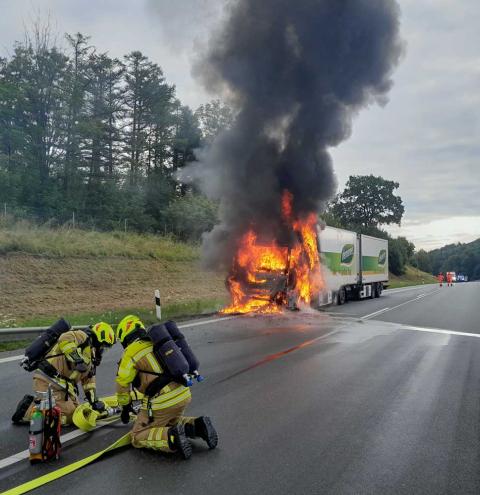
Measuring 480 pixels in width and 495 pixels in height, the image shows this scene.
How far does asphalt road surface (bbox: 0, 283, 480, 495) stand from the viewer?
378 centimetres

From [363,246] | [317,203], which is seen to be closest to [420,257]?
[363,246]

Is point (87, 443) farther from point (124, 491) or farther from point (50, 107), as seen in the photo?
point (50, 107)

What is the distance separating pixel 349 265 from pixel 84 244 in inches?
476

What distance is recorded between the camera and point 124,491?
3602mm

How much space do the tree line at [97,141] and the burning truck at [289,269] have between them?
772cm

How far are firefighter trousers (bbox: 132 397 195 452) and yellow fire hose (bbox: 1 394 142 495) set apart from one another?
0.17 metres

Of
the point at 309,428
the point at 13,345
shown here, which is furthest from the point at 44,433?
the point at 13,345

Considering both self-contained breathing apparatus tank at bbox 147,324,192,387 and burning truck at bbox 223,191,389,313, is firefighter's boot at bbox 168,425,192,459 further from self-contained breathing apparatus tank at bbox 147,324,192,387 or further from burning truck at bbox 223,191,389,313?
burning truck at bbox 223,191,389,313

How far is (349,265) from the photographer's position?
22984mm

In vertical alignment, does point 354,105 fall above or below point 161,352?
above

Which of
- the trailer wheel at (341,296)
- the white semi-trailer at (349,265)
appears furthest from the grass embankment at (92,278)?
the trailer wheel at (341,296)

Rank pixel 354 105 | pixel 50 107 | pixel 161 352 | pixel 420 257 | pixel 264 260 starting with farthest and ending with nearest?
pixel 420 257 → pixel 50 107 → pixel 354 105 → pixel 264 260 → pixel 161 352

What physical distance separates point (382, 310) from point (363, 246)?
6587 mm

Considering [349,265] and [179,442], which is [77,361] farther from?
[349,265]
